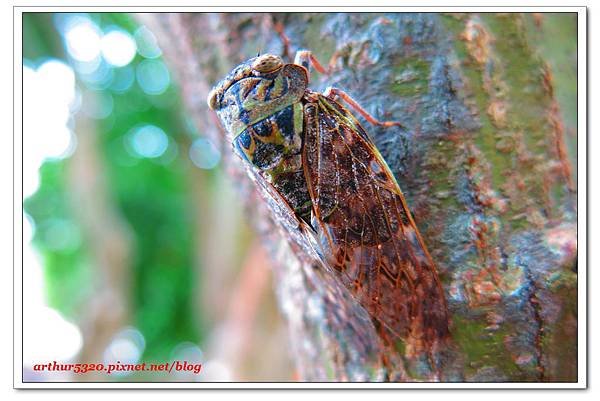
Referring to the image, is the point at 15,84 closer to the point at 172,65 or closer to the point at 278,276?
the point at 172,65

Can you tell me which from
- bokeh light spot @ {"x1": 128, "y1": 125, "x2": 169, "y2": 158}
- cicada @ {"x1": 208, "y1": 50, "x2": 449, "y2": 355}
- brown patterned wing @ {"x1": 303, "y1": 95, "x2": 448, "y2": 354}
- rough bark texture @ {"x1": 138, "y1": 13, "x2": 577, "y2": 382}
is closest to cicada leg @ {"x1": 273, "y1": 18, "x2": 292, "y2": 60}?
rough bark texture @ {"x1": 138, "y1": 13, "x2": 577, "y2": 382}

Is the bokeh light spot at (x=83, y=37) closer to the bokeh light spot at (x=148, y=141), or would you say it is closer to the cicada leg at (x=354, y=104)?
the cicada leg at (x=354, y=104)

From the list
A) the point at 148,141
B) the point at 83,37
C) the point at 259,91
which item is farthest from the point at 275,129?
the point at 148,141

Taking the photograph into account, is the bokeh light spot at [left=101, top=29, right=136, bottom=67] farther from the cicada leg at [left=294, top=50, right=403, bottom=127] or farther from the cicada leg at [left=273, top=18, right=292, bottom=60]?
the cicada leg at [left=294, top=50, right=403, bottom=127]

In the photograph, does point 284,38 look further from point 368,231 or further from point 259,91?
point 368,231

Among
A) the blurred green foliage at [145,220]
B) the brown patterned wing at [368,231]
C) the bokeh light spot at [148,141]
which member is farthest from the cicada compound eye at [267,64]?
the bokeh light spot at [148,141]

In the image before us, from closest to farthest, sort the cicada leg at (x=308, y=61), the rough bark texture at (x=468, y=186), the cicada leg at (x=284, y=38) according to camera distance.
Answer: the rough bark texture at (x=468, y=186) → the cicada leg at (x=308, y=61) → the cicada leg at (x=284, y=38)
